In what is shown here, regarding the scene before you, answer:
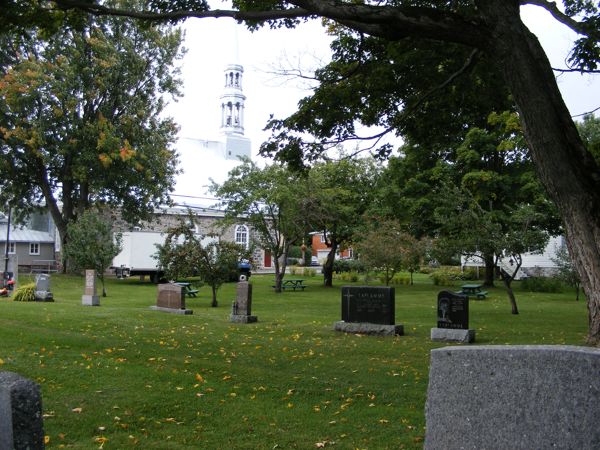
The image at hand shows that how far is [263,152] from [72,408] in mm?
7627

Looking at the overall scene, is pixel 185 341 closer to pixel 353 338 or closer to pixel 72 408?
pixel 353 338

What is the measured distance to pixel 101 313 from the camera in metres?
16.3

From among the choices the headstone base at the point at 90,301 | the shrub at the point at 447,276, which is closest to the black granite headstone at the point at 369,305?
the headstone base at the point at 90,301

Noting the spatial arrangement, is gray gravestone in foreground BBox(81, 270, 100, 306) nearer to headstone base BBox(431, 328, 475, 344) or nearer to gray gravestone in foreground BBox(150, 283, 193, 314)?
gray gravestone in foreground BBox(150, 283, 193, 314)

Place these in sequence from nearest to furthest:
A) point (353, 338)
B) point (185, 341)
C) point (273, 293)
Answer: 1. point (185, 341)
2. point (353, 338)
3. point (273, 293)

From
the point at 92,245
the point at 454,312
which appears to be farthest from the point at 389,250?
the point at 454,312

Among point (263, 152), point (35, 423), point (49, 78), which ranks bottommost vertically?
point (35, 423)

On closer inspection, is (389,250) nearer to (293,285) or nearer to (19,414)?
(293,285)

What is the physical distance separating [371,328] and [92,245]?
50.1 ft

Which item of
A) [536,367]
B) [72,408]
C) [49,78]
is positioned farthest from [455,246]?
[49,78]

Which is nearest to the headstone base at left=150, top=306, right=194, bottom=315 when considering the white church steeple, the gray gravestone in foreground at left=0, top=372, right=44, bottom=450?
the gray gravestone in foreground at left=0, top=372, right=44, bottom=450

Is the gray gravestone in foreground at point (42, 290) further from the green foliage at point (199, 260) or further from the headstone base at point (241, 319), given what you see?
the headstone base at point (241, 319)

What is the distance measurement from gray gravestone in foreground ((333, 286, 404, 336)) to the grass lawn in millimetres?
486

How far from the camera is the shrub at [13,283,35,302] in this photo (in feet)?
68.3
